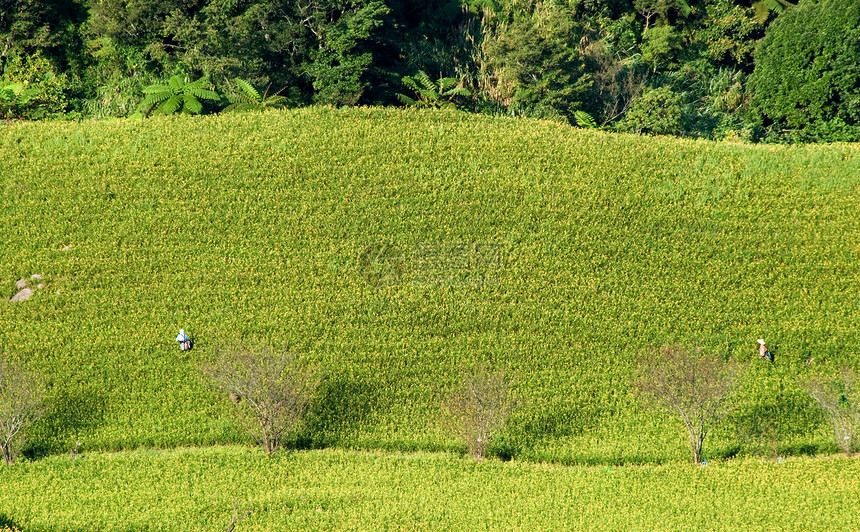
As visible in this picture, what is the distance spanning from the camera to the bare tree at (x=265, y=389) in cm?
1886

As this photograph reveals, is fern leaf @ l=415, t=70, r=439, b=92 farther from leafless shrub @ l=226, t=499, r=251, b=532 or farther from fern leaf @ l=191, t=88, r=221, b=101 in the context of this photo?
leafless shrub @ l=226, t=499, r=251, b=532

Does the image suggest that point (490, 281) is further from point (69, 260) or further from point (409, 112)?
point (69, 260)

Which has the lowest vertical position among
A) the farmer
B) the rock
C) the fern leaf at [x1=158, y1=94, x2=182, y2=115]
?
the farmer

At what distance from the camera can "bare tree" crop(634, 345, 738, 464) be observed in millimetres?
19344

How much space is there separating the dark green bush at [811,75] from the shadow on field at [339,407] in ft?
82.1

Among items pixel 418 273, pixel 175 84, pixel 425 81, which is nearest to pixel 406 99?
pixel 425 81

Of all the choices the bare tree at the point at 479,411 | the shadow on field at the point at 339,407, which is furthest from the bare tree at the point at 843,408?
the shadow on field at the point at 339,407

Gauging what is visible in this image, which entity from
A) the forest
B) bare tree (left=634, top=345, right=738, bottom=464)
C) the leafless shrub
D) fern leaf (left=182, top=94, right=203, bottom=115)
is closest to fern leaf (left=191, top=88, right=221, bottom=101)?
the forest

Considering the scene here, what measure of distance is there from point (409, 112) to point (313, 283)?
9641 mm

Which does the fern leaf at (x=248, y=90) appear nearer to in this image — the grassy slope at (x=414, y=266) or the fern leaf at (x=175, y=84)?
the fern leaf at (x=175, y=84)

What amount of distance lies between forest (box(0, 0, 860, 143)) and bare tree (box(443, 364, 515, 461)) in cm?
1698

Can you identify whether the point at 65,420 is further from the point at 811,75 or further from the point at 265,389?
the point at 811,75

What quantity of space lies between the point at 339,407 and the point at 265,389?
8.30 feet

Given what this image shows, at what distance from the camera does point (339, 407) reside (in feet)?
67.6
